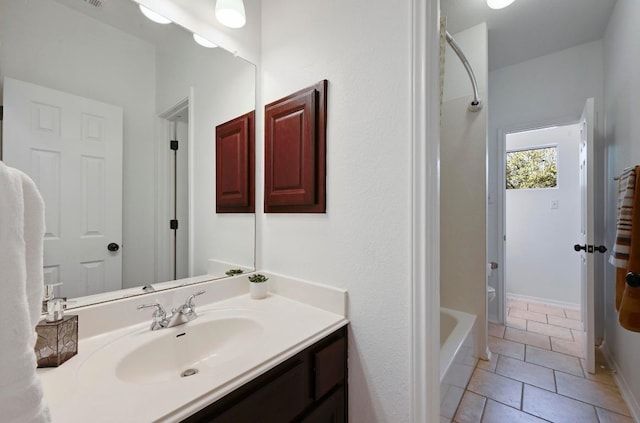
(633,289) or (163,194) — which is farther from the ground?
(163,194)

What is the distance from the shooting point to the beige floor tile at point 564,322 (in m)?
2.58

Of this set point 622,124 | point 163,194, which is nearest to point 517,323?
point 622,124

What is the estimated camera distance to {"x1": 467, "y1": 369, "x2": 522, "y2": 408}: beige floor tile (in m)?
1.60

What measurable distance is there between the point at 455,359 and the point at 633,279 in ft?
2.89

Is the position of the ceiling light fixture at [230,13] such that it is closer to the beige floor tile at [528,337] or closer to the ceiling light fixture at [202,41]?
the ceiling light fixture at [202,41]

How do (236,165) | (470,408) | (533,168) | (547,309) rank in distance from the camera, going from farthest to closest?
(533,168) → (547,309) → (470,408) → (236,165)

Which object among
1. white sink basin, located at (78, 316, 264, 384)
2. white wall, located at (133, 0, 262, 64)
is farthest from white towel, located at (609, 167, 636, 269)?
white wall, located at (133, 0, 262, 64)

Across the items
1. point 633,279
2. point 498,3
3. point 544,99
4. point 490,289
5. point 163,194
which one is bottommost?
point 490,289

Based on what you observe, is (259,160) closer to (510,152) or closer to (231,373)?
(231,373)

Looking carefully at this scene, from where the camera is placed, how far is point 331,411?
39.7 inches

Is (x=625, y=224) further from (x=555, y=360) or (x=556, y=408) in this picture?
(x=555, y=360)

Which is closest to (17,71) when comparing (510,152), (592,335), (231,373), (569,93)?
(231,373)

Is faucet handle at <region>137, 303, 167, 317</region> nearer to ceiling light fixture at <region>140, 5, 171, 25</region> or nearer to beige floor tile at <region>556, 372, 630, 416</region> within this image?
ceiling light fixture at <region>140, 5, 171, 25</region>

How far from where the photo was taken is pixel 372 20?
1027 millimetres
